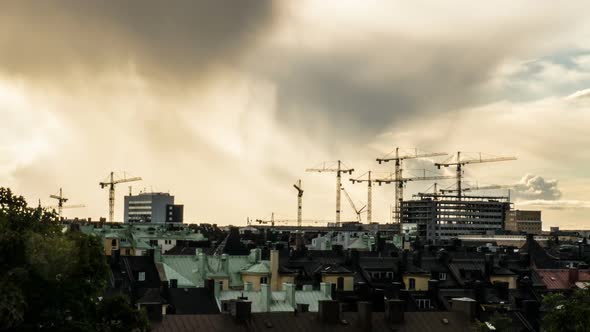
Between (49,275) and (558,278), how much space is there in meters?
103

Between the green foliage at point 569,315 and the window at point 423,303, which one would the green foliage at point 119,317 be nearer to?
the green foliage at point 569,315

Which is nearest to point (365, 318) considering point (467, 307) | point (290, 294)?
point (467, 307)

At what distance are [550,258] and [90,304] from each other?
131457mm

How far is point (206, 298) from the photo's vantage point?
10331 cm

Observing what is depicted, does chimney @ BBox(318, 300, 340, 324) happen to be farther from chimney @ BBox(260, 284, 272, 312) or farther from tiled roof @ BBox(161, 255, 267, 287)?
tiled roof @ BBox(161, 255, 267, 287)

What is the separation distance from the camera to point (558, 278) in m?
142

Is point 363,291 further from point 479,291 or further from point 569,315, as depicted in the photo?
point 569,315

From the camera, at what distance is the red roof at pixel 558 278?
139 metres

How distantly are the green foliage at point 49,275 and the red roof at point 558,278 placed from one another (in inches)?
3633

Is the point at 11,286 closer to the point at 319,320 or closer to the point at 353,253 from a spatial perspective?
the point at 319,320

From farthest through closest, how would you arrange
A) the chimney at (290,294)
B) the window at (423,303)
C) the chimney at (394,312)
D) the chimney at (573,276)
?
the chimney at (573,276), the window at (423,303), the chimney at (290,294), the chimney at (394,312)

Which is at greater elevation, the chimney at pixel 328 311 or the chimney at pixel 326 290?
the chimney at pixel 326 290

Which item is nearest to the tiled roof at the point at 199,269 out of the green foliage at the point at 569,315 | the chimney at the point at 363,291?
the chimney at the point at 363,291

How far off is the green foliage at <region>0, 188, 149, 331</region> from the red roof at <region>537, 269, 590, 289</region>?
92.3 metres
